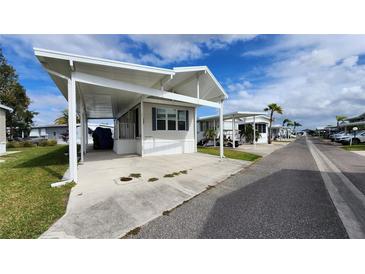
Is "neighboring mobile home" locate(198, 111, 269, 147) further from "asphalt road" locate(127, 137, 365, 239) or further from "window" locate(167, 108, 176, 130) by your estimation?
"asphalt road" locate(127, 137, 365, 239)

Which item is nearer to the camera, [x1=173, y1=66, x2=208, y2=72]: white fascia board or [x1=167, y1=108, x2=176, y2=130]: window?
[x1=173, y1=66, x2=208, y2=72]: white fascia board

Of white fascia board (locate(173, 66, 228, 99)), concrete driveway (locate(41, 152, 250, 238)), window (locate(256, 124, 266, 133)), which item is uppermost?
white fascia board (locate(173, 66, 228, 99))

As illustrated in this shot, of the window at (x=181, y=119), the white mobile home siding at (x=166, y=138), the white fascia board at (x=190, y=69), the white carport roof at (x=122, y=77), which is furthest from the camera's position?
the window at (x=181, y=119)

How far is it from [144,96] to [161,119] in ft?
6.75

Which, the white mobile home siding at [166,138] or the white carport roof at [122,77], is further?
the white mobile home siding at [166,138]

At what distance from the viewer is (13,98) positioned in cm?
2567

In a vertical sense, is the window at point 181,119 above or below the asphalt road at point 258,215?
above

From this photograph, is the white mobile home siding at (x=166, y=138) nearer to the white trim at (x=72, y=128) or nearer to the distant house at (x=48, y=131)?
the white trim at (x=72, y=128)

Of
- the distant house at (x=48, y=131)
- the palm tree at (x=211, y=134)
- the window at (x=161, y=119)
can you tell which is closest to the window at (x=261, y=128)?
the palm tree at (x=211, y=134)

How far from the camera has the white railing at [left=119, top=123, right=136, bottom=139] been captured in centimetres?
1173

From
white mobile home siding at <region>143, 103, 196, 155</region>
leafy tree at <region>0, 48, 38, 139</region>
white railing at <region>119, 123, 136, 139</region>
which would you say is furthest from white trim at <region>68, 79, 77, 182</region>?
leafy tree at <region>0, 48, 38, 139</region>

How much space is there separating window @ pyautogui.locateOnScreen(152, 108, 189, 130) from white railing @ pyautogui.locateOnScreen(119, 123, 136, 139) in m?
1.99

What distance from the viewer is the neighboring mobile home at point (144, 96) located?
5336mm
